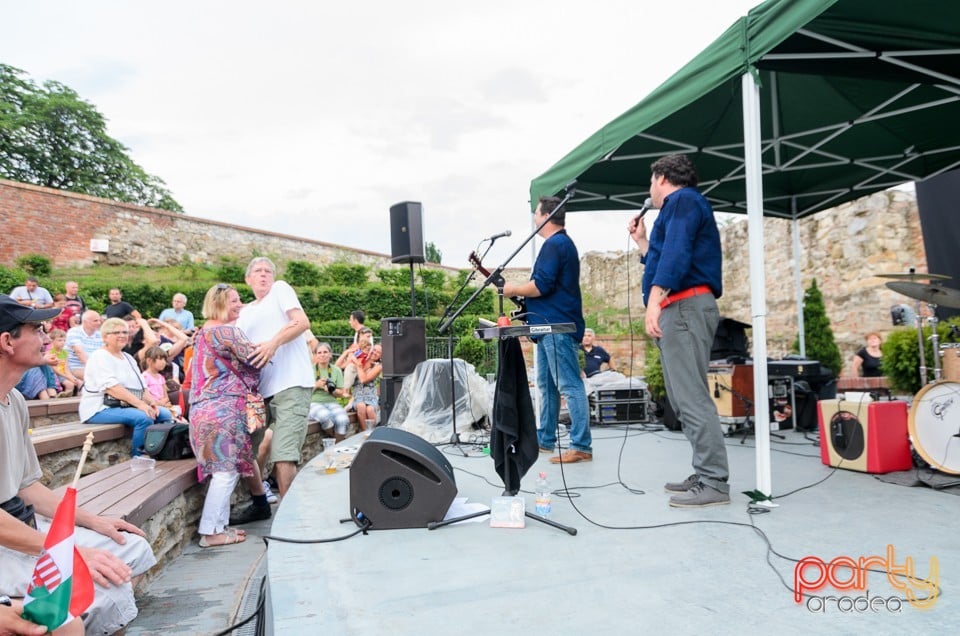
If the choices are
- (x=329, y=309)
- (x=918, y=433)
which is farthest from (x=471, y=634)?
(x=329, y=309)

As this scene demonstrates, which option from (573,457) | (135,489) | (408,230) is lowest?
(573,457)

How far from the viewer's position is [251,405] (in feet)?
12.6

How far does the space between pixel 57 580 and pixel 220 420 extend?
231cm

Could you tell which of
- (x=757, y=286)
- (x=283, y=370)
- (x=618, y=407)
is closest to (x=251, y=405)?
(x=283, y=370)

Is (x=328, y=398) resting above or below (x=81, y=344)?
below

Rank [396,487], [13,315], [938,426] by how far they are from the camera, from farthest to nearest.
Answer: [938,426], [396,487], [13,315]

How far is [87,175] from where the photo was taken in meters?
27.6

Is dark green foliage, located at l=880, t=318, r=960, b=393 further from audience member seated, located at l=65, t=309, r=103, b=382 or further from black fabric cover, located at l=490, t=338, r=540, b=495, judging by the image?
audience member seated, located at l=65, t=309, r=103, b=382

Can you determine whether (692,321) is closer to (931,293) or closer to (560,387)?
(560,387)

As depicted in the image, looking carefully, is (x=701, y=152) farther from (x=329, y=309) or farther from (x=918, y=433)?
(x=329, y=309)

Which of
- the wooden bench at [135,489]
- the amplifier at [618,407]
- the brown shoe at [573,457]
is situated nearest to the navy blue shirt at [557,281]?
the brown shoe at [573,457]

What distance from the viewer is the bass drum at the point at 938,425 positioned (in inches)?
129

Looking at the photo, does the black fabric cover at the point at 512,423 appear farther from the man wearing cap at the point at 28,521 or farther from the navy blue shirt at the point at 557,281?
the man wearing cap at the point at 28,521

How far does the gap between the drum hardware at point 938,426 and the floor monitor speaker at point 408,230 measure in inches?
195
